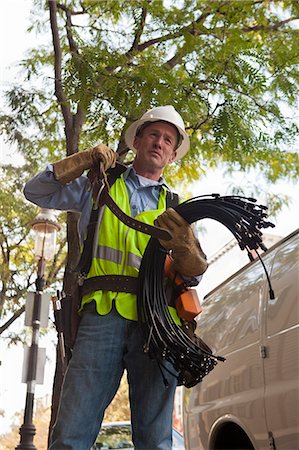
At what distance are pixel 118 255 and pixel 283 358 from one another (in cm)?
84

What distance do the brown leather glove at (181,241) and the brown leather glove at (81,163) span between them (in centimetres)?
35

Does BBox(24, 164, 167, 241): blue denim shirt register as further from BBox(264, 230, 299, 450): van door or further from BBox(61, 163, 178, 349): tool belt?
BBox(264, 230, 299, 450): van door

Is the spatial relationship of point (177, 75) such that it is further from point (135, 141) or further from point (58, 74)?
point (135, 141)

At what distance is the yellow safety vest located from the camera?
2.83m

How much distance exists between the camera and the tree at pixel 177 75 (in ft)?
23.3

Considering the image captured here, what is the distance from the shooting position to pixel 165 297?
2918 millimetres

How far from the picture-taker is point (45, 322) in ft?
35.3

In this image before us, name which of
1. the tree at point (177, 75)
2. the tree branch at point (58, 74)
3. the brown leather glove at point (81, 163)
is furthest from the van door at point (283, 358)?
the tree branch at point (58, 74)

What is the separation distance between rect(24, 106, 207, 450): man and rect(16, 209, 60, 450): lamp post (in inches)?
300

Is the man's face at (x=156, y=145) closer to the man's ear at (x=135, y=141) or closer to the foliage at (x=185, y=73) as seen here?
the man's ear at (x=135, y=141)

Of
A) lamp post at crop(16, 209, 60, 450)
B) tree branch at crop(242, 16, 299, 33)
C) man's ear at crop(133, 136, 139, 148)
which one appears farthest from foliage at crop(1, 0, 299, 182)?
man's ear at crop(133, 136, 139, 148)

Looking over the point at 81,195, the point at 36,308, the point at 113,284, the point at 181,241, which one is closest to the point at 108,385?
the point at 113,284

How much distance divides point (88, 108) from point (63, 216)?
301 inches

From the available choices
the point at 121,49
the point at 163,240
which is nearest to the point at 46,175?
the point at 163,240
